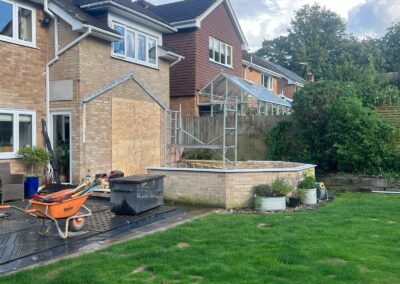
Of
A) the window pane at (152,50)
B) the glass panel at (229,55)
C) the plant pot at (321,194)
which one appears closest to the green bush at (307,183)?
the plant pot at (321,194)

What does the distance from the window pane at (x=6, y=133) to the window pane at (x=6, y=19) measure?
247 centimetres

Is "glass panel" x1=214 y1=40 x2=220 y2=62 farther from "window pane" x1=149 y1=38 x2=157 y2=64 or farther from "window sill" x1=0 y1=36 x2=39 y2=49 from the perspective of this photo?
"window sill" x1=0 y1=36 x2=39 y2=49

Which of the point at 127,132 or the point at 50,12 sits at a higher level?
the point at 50,12

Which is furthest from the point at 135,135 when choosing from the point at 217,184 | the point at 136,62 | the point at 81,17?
the point at 217,184

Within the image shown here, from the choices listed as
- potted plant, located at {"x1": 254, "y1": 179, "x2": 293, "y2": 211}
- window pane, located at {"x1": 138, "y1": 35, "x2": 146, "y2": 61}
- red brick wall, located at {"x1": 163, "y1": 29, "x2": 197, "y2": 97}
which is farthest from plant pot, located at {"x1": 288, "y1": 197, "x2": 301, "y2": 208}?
red brick wall, located at {"x1": 163, "y1": 29, "x2": 197, "y2": 97}

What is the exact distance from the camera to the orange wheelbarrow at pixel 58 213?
7.23 m

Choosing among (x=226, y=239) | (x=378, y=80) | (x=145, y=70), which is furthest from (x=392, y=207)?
(x=378, y=80)

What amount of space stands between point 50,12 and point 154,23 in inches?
187

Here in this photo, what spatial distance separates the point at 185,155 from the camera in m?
19.8

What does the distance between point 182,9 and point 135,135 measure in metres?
10.7

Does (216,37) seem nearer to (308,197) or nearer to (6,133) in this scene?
(6,133)

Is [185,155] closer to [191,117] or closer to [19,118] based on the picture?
[191,117]

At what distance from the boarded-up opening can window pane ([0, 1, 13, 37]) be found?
395 centimetres

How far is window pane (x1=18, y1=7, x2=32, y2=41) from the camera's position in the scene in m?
13.1
